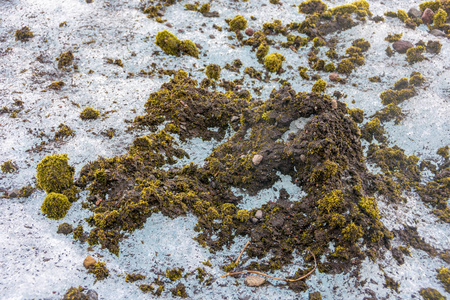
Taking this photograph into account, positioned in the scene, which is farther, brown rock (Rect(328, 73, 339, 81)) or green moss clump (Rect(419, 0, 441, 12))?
green moss clump (Rect(419, 0, 441, 12))

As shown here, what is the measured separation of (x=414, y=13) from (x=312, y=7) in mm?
5011

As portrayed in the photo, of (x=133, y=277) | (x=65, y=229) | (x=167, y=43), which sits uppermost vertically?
(x=167, y=43)

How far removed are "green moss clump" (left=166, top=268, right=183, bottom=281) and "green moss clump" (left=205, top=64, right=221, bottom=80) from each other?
7420 millimetres

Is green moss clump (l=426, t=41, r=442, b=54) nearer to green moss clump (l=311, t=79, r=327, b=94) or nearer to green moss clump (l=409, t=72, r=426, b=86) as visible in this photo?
green moss clump (l=409, t=72, r=426, b=86)

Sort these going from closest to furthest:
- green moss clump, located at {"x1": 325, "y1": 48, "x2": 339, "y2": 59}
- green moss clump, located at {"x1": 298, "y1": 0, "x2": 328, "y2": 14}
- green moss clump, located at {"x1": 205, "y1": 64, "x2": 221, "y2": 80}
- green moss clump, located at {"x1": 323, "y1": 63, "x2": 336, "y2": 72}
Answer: green moss clump, located at {"x1": 205, "y1": 64, "x2": 221, "y2": 80} → green moss clump, located at {"x1": 323, "y1": 63, "x2": 336, "y2": 72} → green moss clump, located at {"x1": 325, "y1": 48, "x2": 339, "y2": 59} → green moss clump, located at {"x1": 298, "y1": 0, "x2": 328, "y2": 14}

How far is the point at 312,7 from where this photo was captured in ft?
45.1

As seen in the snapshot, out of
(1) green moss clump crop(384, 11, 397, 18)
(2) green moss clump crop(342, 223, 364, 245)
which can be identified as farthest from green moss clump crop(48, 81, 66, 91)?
(1) green moss clump crop(384, 11, 397, 18)

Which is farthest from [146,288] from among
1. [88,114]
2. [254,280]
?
[88,114]

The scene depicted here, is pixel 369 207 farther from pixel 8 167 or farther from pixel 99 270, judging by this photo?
pixel 8 167

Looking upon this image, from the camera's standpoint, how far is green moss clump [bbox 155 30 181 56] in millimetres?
10852

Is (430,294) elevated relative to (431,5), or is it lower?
lower

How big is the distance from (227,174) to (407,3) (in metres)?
14.8

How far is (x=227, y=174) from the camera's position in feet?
23.9

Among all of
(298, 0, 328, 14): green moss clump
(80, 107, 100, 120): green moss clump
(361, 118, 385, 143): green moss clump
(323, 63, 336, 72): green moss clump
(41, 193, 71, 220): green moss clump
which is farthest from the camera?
(298, 0, 328, 14): green moss clump
